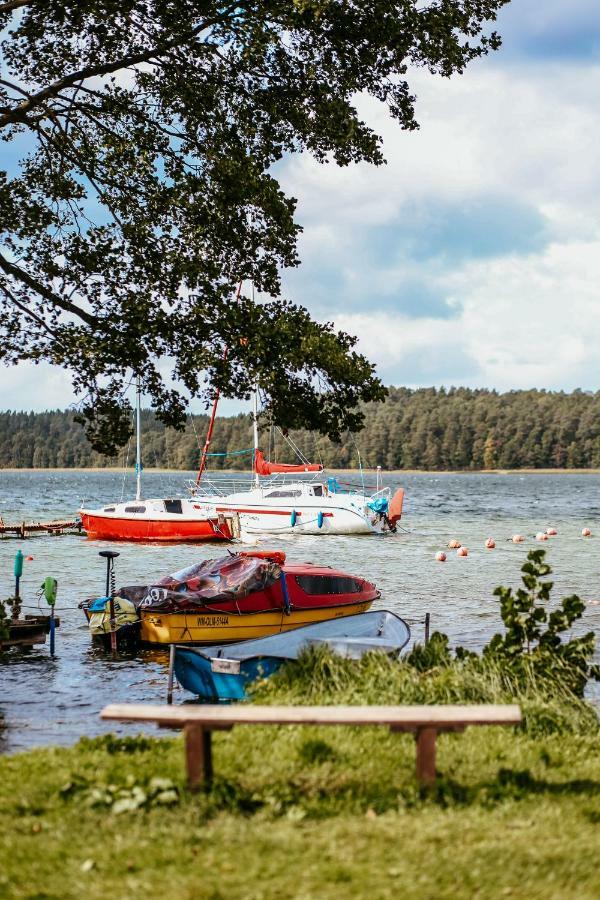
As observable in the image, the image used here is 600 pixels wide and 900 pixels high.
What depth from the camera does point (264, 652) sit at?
12641 mm

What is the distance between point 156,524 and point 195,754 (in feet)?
124

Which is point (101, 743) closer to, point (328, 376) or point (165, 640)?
point (328, 376)

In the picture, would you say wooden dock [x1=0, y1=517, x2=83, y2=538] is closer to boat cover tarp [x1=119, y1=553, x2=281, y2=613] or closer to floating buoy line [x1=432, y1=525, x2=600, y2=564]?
floating buoy line [x1=432, y1=525, x2=600, y2=564]

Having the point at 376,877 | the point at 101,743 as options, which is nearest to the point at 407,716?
the point at 376,877

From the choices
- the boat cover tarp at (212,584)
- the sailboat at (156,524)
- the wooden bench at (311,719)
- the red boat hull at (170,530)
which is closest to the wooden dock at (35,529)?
the sailboat at (156,524)

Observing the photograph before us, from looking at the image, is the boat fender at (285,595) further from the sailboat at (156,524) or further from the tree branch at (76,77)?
the sailboat at (156,524)

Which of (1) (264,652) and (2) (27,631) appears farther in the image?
(2) (27,631)

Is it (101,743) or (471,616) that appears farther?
(471,616)

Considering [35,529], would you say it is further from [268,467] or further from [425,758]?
[425,758]

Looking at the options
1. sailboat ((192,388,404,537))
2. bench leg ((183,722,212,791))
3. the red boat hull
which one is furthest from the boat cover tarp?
sailboat ((192,388,404,537))

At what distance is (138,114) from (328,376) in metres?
4.69

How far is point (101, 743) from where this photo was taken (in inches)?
326

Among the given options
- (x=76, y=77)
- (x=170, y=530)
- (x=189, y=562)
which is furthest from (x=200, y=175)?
(x=170, y=530)

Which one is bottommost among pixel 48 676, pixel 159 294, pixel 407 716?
pixel 48 676
